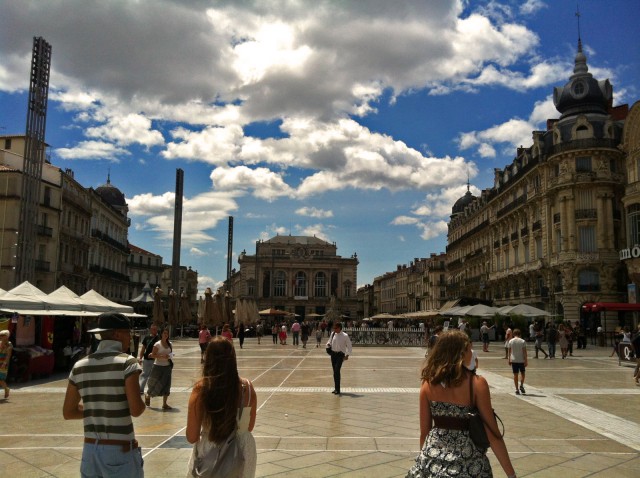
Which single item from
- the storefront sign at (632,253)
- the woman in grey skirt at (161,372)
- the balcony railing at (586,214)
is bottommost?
the woman in grey skirt at (161,372)

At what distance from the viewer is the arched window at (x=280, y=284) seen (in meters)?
102

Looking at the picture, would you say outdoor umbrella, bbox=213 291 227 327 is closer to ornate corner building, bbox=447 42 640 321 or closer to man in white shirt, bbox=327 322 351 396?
man in white shirt, bbox=327 322 351 396

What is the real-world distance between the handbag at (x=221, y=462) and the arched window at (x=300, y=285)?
9986cm

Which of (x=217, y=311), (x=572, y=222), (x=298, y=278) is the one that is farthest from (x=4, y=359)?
(x=298, y=278)

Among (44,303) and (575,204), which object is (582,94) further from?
(44,303)

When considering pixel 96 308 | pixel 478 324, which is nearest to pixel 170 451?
pixel 96 308

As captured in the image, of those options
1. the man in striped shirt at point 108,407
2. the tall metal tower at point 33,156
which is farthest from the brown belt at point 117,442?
the tall metal tower at point 33,156

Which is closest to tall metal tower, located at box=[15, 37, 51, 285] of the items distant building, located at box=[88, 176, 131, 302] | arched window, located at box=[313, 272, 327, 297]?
distant building, located at box=[88, 176, 131, 302]

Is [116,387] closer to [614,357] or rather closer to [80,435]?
[80,435]

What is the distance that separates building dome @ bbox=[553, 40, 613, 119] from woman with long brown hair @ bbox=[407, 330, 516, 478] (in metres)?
41.7

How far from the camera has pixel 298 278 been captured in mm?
103625

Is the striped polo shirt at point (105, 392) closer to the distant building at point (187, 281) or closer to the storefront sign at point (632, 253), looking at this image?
the storefront sign at point (632, 253)

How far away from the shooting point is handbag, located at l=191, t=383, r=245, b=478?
3.15 meters

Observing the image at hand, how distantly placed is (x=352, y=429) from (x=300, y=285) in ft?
314
